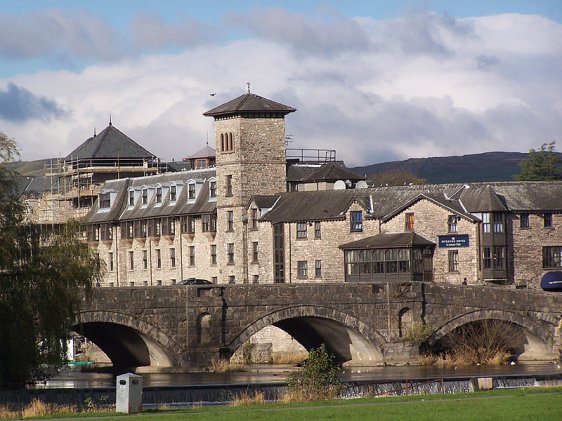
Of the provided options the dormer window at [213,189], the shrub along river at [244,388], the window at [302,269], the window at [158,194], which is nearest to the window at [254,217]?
the window at [302,269]

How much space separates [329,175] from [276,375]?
3109cm

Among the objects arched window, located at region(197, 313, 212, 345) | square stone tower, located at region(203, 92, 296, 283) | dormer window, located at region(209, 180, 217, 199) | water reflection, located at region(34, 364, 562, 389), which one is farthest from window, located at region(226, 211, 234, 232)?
arched window, located at region(197, 313, 212, 345)

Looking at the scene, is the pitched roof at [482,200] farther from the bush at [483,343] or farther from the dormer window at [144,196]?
the dormer window at [144,196]

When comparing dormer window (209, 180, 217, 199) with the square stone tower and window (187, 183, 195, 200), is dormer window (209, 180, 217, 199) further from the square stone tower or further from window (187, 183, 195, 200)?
the square stone tower

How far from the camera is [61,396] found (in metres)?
59.6

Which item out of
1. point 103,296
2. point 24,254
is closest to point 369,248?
point 103,296

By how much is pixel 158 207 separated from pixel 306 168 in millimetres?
11979

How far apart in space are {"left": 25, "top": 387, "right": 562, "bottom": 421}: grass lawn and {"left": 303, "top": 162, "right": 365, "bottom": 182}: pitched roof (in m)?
58.7

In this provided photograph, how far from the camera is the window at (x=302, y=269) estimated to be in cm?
10812

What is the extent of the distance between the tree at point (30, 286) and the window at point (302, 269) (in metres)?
39.1

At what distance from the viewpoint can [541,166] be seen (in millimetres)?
153875

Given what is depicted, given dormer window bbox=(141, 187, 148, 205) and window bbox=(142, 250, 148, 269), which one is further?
dormer window bbox=(141, 187, 148, 205)

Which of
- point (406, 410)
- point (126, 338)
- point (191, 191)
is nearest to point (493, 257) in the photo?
point (126, 338)

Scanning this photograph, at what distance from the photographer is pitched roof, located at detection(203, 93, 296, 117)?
112438mm
